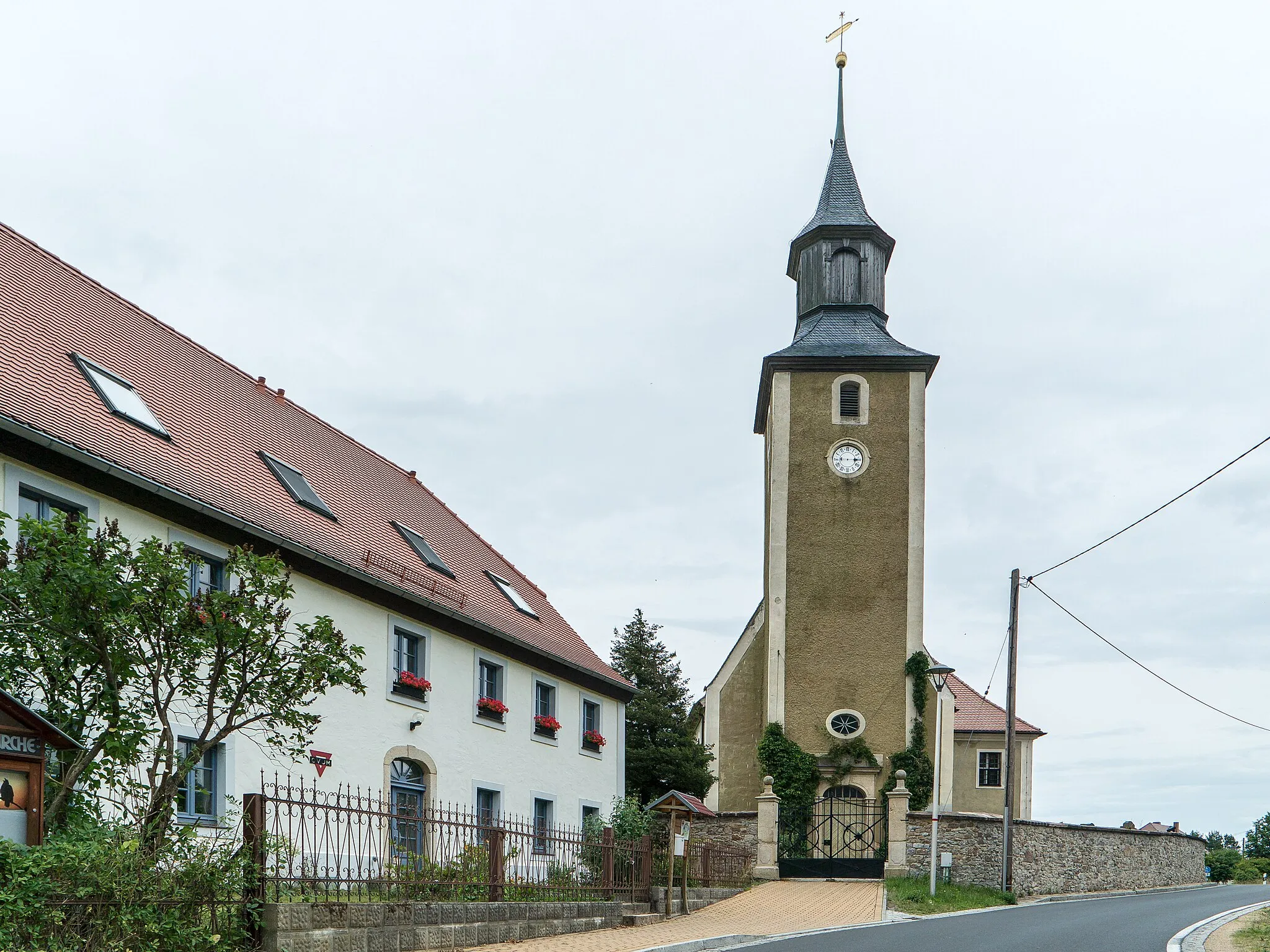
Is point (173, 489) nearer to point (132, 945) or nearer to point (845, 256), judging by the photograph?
point (132, 945)

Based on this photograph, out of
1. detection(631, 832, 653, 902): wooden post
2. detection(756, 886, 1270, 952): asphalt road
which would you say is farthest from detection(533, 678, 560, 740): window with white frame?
detection(756, 886, 1270, 952): asphalt road

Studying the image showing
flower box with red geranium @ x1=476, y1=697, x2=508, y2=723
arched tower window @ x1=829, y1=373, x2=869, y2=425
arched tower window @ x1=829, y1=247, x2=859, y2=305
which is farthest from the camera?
arched tower window @ x1=829, y1=247, x2=859, y2=305

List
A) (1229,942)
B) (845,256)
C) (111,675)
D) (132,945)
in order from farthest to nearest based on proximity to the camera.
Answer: (845,256) → (1229,942) → (111,675) → (132,945)

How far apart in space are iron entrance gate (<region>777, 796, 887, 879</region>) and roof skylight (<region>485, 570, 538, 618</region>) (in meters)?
8.89

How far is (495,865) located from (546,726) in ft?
34.8

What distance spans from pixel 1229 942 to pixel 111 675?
12863 mm

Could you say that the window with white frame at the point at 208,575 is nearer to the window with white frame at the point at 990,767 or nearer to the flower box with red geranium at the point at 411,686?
the flower box with red geranium at the point at 411,686

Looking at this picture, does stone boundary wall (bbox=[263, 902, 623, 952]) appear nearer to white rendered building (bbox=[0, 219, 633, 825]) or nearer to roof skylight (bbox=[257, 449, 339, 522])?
white rendered building (bbox=[0, 219, 633, 825])

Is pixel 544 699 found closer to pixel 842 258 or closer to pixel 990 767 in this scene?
pixel 842 258

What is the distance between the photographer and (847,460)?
36.0 meters

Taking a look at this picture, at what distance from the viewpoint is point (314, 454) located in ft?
78.8

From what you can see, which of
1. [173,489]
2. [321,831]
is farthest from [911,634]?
[173,489]

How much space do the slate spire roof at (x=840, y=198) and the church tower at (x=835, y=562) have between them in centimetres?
296

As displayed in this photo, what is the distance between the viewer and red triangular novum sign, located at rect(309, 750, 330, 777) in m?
18.5
